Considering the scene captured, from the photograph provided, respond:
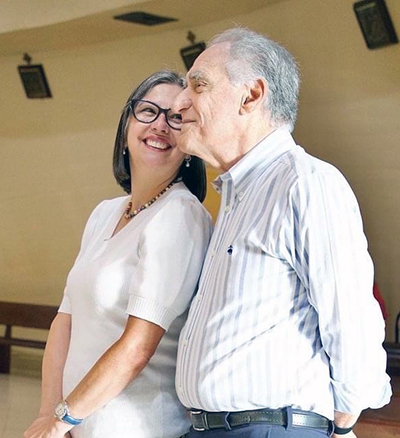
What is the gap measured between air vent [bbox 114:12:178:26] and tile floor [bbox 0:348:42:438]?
9.11ft

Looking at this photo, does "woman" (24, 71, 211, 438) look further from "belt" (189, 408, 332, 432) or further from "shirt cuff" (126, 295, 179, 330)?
"belt" (189, 408, 332, 432)

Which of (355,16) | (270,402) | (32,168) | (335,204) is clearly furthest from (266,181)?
(32,168)

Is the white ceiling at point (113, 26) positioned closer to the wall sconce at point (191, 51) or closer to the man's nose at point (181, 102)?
the wall sconce at point (191, 51)

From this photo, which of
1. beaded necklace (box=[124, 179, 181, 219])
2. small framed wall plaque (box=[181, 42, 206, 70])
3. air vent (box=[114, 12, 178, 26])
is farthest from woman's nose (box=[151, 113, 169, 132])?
air vent (box=[114, 12, 178, 26])

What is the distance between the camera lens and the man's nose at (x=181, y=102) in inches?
73.0

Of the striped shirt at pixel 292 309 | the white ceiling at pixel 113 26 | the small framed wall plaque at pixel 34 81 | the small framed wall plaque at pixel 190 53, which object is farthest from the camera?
the small framed wall plaque at pixel 34 81

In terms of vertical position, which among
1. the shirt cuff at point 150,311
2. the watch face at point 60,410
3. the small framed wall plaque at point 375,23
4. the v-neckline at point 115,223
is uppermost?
the small framed wall plaque at point 375,23

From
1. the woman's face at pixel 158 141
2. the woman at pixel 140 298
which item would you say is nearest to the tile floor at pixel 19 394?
the woman at pixel 140 298

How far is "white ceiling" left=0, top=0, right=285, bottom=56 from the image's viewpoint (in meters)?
5.60

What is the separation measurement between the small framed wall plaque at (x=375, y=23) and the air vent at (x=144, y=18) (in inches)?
65.0

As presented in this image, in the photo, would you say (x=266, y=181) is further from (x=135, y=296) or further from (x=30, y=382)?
(x=30, y=382)

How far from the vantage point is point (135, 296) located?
1789mm

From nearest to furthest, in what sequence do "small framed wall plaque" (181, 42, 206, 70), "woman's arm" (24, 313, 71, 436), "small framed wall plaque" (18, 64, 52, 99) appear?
"woman's arm" (24, 313, 71, 436) < "small framed wall plaque" (181, 42, 206, 70) < "small framed wall plaque" (18, 64, 52, 99)

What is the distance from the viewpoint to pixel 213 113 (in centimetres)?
175
